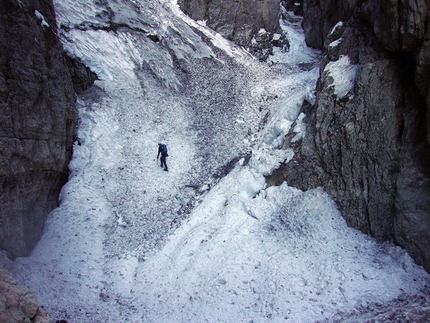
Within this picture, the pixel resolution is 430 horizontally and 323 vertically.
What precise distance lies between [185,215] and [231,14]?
1995 centimetres

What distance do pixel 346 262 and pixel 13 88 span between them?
39.5 feet

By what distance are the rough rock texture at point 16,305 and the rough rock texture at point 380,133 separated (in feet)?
30.1

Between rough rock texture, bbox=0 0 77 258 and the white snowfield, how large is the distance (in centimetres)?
76

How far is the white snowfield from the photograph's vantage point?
8.67m

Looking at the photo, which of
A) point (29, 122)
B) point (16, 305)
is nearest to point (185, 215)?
point (29, 122)

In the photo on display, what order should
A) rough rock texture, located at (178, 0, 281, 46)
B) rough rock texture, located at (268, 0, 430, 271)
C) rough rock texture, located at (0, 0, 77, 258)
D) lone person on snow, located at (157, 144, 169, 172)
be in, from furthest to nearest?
1. rough rock texture, located at (178, 0, 281, 46)
2. lone person on snow, located at (157, 144, 169, 172)
3. rough rock texture, located at (0, 0, 77, 258)
4. rough rock texture, located at (268, 0, 430, 271)

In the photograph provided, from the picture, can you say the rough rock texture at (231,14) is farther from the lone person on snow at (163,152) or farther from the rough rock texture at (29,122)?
the lone person on snow at (163,152)

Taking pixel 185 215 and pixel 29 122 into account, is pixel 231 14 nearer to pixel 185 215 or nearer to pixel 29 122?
pixel 185 215

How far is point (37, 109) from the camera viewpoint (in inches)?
426

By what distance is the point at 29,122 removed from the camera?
1036cm

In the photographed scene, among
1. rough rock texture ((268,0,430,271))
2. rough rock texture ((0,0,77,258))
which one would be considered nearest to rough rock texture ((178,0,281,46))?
rough rock texture ((268,0,430,271))

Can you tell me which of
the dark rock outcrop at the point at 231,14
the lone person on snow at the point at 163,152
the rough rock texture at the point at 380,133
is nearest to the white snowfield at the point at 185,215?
the lone person on snow at the point at 163,152

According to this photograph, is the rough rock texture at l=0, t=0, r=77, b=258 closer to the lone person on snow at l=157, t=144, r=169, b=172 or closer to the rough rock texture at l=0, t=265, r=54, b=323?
the lone person on snow at l=157, t=144, r=169, b=172

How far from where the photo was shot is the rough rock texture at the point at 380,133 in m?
8.30
